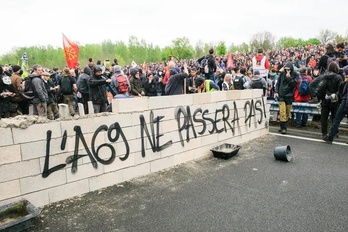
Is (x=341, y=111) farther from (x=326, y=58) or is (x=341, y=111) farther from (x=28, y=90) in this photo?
(x=28, y=90)

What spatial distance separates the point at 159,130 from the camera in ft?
18.6

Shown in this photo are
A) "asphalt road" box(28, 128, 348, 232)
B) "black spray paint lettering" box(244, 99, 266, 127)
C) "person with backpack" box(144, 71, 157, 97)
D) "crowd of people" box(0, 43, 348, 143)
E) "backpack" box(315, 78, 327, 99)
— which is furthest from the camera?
"person with backpack" box(144, 71, 157, 97)

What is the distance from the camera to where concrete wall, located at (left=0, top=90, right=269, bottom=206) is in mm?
4004

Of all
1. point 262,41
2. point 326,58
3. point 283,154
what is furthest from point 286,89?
point 262,41

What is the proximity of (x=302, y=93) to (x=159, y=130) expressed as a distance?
5.74 metres

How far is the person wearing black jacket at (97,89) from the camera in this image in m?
7.64

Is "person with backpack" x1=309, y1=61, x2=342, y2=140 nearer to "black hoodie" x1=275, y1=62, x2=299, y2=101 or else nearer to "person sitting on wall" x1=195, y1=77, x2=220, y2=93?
"black hoodie" x1=275, y1=62, x2=299, y2=101

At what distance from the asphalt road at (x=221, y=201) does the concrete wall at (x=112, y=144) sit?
26 cm

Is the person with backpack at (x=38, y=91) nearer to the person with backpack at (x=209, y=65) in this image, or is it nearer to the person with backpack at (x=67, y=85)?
the person with backpack at (x=67, y=85)

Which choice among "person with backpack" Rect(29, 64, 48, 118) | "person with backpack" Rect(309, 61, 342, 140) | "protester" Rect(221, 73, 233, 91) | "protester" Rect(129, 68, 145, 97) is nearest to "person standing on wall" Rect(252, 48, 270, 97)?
"protester" Rect(221, 73, 233, 91)

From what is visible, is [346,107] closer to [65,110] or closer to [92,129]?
[92,129]

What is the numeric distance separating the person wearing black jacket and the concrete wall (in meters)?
2.66

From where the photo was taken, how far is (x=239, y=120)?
7559 millimetres

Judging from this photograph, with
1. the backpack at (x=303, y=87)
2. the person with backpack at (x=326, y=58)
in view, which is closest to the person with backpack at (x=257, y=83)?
the backpack at (x=303, y=87)
